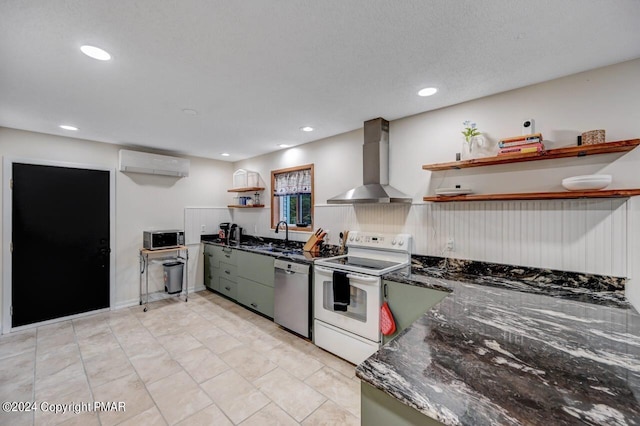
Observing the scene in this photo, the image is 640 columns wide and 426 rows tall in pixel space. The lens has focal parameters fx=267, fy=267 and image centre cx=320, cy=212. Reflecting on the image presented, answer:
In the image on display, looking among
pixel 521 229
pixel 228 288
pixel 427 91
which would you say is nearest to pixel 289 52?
pixel 427 91

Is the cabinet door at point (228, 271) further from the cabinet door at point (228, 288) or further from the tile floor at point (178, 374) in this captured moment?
the tile floor at point (178, 374)

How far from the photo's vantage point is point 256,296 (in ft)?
12.2

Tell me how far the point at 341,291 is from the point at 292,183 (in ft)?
7.16

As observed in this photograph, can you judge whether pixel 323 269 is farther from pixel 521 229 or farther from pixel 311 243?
pixel 521 229

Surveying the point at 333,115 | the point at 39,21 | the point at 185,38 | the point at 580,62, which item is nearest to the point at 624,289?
the point at 580,62

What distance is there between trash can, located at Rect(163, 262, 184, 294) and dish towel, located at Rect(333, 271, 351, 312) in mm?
2926

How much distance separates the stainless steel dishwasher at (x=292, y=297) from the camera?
118 inches

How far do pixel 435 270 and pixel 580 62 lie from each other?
6.15ft

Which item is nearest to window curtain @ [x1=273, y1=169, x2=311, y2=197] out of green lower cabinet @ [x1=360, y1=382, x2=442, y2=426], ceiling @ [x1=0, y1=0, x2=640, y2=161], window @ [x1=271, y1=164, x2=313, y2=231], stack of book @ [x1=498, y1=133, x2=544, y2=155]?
window @ [x1=271, y1=164, x2=313, y2=231]

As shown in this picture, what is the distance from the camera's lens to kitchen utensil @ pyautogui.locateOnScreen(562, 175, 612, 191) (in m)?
1.74

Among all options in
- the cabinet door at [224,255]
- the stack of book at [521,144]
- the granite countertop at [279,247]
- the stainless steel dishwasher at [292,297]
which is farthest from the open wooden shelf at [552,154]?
the cabinet door at [224,255]

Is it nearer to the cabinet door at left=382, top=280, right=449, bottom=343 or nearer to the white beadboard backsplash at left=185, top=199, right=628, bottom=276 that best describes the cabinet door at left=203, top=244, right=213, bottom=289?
the white beadboard backsplash at left=185, top=199, right=628, bottom=276

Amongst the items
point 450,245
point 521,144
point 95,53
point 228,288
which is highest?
point 95,53

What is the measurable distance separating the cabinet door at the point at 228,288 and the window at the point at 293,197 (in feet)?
3.70
